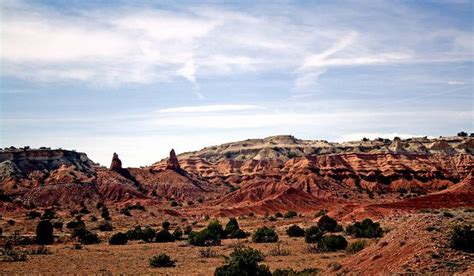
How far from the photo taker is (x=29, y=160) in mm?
132375

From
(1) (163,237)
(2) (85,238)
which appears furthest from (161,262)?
(2) (85,238)

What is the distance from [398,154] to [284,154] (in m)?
74.8

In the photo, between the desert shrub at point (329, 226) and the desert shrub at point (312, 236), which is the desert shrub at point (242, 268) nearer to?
the desert shrub at point (312, 236)

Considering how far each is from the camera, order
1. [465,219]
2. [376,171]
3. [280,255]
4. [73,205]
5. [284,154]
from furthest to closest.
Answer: [284,154], [376,171], [73,205], [280,255], [465,219]

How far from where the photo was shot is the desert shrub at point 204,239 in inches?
1710

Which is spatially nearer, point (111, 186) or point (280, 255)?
point (280, 255)

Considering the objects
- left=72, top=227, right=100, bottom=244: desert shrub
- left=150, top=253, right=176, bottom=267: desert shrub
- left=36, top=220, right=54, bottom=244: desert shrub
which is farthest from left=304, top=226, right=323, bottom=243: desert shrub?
left=36, top=220, right=54, bottom=244: desert shrub

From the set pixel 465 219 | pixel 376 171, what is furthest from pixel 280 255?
pixel 376 171

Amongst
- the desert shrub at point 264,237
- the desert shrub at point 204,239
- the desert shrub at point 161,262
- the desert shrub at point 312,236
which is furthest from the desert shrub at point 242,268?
the desert shrub at point 264,237

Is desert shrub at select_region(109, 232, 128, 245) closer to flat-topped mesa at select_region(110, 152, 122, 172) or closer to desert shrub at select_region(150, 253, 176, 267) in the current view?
desert shrub at select_region(150, 253, 176, 267)

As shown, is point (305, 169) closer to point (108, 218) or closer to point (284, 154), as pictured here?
point (108, 218)

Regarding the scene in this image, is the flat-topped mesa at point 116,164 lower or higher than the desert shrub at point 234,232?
higher

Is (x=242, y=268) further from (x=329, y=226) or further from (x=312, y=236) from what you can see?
(x=329, y=226)

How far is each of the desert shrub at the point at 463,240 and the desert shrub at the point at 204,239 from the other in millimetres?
26737
